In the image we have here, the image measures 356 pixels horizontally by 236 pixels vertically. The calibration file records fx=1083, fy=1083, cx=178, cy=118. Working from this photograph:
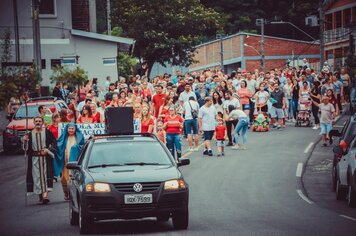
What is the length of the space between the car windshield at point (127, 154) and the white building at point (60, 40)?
113 ft

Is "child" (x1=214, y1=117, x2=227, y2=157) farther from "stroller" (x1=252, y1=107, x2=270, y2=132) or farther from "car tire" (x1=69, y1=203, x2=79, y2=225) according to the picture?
"car tire" (x1=69, y1=203, x2=79, y2=225)

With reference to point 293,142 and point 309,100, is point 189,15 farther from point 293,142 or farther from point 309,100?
point 293,142

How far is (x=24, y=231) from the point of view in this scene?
1767 cm

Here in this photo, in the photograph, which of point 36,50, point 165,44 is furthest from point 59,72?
point 165,44

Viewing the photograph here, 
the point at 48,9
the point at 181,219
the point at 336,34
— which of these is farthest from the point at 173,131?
the point at 336,34

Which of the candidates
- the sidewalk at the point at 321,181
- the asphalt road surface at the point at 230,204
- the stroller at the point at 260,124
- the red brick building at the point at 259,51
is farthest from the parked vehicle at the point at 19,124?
the red brick building at the point at 259,51

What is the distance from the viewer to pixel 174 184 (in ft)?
53.7

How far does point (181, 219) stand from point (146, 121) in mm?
11193

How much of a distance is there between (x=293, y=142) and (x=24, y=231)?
19239 mm

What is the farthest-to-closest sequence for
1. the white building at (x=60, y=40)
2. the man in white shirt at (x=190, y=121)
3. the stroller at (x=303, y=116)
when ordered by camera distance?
the white building at (x=60, y=40) < the stroller at (x=303, y=116) < the man in white shirt at (x=190, y=121)

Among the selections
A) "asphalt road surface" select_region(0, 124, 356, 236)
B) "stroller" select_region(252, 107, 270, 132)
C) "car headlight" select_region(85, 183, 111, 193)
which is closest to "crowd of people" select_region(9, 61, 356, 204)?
"stroller" select_region(252, 107, 270, 132)

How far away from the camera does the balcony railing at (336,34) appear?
289ft

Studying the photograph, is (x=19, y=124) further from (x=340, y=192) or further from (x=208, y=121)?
(x=340, y=192)

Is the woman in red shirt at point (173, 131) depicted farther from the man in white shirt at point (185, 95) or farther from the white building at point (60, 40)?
the white building at point (60, 40)
